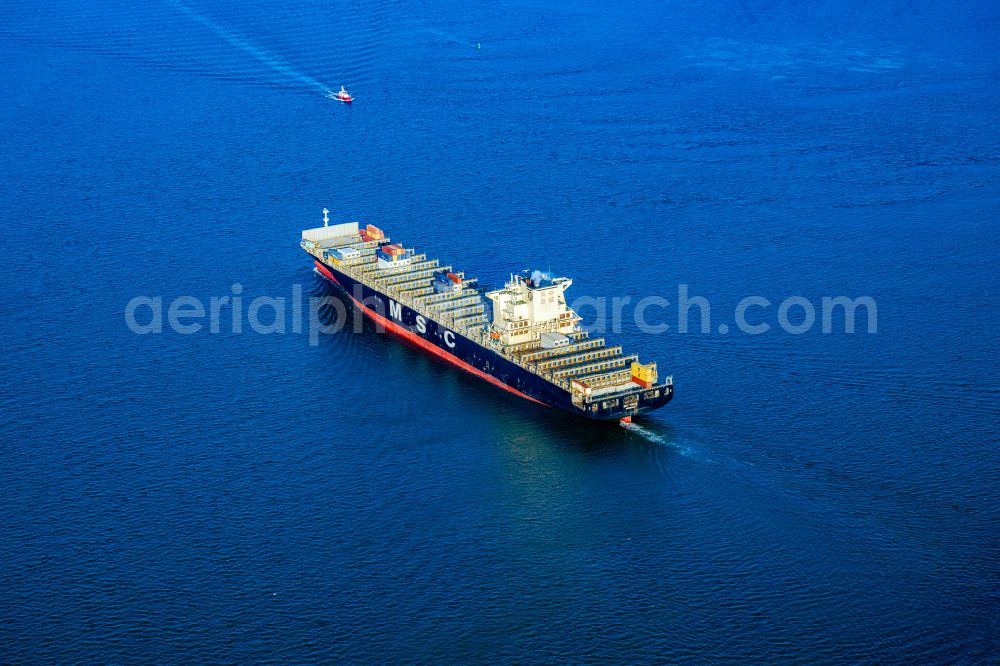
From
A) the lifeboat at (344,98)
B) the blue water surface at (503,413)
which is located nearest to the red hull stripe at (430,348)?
the blue water surface at (503,413)

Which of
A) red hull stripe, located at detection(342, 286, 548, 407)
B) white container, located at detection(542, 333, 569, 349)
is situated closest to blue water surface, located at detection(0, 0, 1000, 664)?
red hull stripe, located at detection(342, 286, 548, 407)

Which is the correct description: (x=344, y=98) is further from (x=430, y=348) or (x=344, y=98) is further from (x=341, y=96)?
(x=430, y=348)

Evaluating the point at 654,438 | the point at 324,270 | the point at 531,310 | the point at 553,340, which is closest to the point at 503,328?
the point at 531,310

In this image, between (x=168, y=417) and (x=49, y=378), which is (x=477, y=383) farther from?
(x=49, y=378)

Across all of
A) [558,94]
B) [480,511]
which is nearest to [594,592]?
[480,511]

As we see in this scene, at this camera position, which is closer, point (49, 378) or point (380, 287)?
point (49, 378)

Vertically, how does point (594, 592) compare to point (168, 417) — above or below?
below

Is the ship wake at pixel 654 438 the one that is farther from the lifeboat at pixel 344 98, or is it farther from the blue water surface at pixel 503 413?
the lifeboat at pixel 344 98
